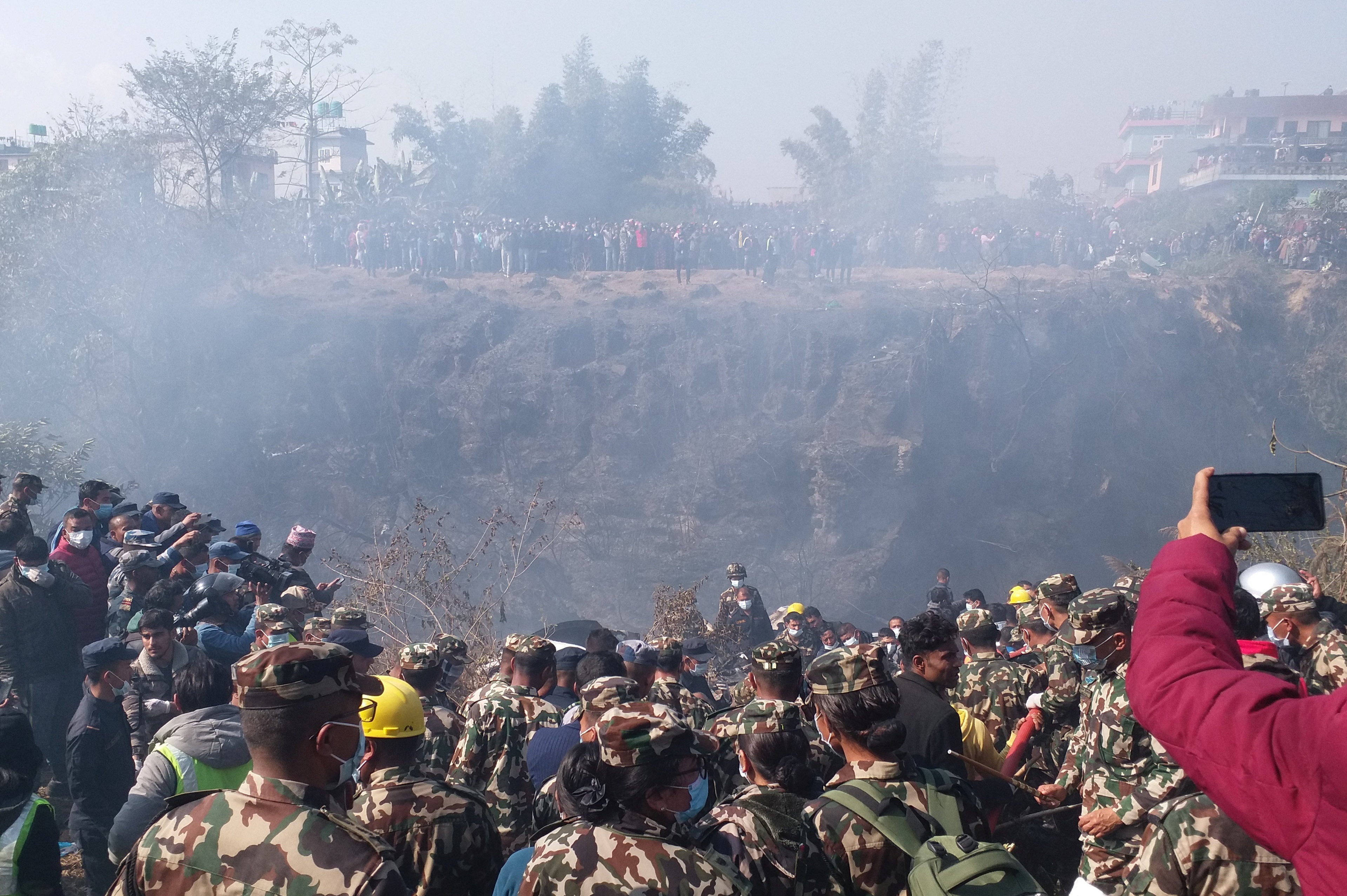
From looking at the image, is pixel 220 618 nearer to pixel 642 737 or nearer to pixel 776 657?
pixel 776 657

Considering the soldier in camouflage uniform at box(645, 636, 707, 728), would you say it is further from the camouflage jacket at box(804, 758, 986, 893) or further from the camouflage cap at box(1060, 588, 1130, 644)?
the camouflage cap at box(1060, 588, 1130, 644)

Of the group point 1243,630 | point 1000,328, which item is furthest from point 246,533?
point 1000,328

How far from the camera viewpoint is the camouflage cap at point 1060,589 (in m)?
5.37

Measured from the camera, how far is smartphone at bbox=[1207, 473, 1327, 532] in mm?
1629

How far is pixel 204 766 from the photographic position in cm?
355

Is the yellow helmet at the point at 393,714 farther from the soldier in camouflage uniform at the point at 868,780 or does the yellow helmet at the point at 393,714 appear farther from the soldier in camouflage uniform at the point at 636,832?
the soldier in camouflage uniform at the point at 868,780

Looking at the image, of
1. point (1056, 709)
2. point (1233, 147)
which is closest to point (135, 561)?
point (1056, 709)

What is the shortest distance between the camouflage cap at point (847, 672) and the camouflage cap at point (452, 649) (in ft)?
8.91

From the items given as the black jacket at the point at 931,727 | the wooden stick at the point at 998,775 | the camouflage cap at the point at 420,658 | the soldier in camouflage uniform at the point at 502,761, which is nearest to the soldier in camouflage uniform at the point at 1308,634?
the wooden stick at the point at 998,775

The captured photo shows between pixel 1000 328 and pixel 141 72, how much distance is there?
24.3 metres

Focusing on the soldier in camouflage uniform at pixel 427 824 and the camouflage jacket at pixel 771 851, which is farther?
the soldier in camouflage uniform at pixel 427 824

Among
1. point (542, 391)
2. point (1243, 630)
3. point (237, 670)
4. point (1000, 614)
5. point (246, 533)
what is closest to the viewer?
point (237, 670)

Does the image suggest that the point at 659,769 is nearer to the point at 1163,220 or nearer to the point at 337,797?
the point at 337,797

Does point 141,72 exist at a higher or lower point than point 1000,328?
higher
